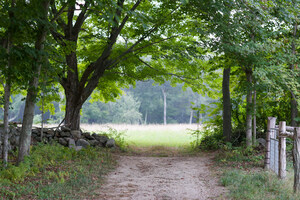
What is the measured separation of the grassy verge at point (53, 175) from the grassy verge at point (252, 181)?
326 cm

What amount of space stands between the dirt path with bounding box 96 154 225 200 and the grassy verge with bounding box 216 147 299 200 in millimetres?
363

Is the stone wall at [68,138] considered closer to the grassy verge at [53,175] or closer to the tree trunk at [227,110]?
the grassy verge at [53,175]

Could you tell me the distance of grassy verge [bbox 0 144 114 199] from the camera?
239 inches

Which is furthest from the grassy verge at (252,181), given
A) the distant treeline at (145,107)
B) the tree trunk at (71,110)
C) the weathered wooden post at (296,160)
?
the distant treeline at (145,107)

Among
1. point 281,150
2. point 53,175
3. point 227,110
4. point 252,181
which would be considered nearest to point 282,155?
point 281,150

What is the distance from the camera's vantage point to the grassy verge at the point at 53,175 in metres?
6.07

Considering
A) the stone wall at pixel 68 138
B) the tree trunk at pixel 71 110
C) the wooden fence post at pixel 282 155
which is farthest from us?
the tree trunk at pixel 71 110

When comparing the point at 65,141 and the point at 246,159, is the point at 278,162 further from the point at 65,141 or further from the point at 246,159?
the point at 65,141

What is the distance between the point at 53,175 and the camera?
7.21 meters

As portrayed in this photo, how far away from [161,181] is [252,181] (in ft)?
7.43

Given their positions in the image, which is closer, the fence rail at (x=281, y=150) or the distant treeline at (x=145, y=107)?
the fence rail at (x=281, y=150)

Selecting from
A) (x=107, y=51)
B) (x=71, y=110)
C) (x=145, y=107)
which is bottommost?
(x=71, y=110)

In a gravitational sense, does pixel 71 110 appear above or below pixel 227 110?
below

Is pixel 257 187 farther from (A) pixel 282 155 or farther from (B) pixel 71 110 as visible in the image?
(B) pixel 71 110
